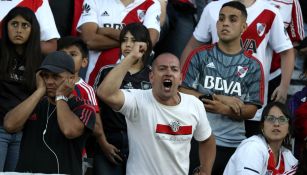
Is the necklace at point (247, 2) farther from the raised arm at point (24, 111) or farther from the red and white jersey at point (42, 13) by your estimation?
the raised arm at point (24, 111)

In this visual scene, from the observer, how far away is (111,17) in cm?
883

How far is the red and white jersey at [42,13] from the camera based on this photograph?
8.37 metres

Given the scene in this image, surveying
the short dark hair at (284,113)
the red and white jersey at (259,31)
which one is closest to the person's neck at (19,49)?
the red and white jersey at (259,31)

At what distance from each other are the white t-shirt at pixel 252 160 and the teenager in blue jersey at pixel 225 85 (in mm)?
322

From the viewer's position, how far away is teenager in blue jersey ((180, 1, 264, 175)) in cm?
822

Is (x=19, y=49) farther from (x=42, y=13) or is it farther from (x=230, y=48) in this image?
(x=230, y=48)

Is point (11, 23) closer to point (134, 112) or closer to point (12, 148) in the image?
point (12, 148)

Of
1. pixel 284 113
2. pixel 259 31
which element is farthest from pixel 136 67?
pixel 259 31

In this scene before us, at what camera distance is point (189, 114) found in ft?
23.5

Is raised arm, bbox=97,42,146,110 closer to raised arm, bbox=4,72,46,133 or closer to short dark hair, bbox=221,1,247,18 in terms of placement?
raised arm, bbox=4,72,46,133

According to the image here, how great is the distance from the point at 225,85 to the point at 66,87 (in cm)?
209

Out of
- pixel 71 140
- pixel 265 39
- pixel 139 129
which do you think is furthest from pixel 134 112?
pixel 265 39

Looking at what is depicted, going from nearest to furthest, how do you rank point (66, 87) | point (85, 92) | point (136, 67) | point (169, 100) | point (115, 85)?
point (66, 87) → point (115, 85) → point (169, 100) → point (85, 92) → point (136, 67)

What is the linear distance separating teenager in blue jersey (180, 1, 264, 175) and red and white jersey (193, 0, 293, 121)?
1.47ft
